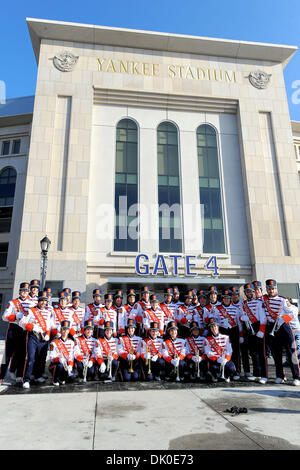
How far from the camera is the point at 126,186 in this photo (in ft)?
65.7

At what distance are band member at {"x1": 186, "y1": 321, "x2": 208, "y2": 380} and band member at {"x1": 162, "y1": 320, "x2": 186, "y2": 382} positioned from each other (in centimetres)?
19

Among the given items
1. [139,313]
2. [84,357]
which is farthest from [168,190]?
[84,357]

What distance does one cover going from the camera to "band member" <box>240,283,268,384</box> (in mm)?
7828

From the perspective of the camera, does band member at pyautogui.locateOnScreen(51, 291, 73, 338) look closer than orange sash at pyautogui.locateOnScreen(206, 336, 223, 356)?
No

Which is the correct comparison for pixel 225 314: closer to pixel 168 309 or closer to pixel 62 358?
pixel 168 309

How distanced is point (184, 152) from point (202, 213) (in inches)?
181

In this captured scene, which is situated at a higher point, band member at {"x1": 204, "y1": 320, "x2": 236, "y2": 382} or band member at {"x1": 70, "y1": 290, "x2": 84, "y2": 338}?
band member at {"x1": 70, "y1": 290, "x2": 84, "y2": 338}

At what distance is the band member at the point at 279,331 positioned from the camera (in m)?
7.55

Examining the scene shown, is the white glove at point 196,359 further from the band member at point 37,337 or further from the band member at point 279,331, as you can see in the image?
the band member at point 37,337

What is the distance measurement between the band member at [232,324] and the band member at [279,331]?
0.87 metres

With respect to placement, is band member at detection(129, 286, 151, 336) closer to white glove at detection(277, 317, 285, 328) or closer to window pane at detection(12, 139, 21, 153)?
white glove at detection(277, 317, 285, 328)

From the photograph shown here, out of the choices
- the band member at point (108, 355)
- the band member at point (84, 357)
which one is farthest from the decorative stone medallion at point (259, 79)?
the band member at point (84, 357)

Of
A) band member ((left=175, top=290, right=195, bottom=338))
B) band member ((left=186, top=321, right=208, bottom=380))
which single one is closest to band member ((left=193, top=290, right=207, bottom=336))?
band member ((left=175, top=290, right=195, bottom=338))
